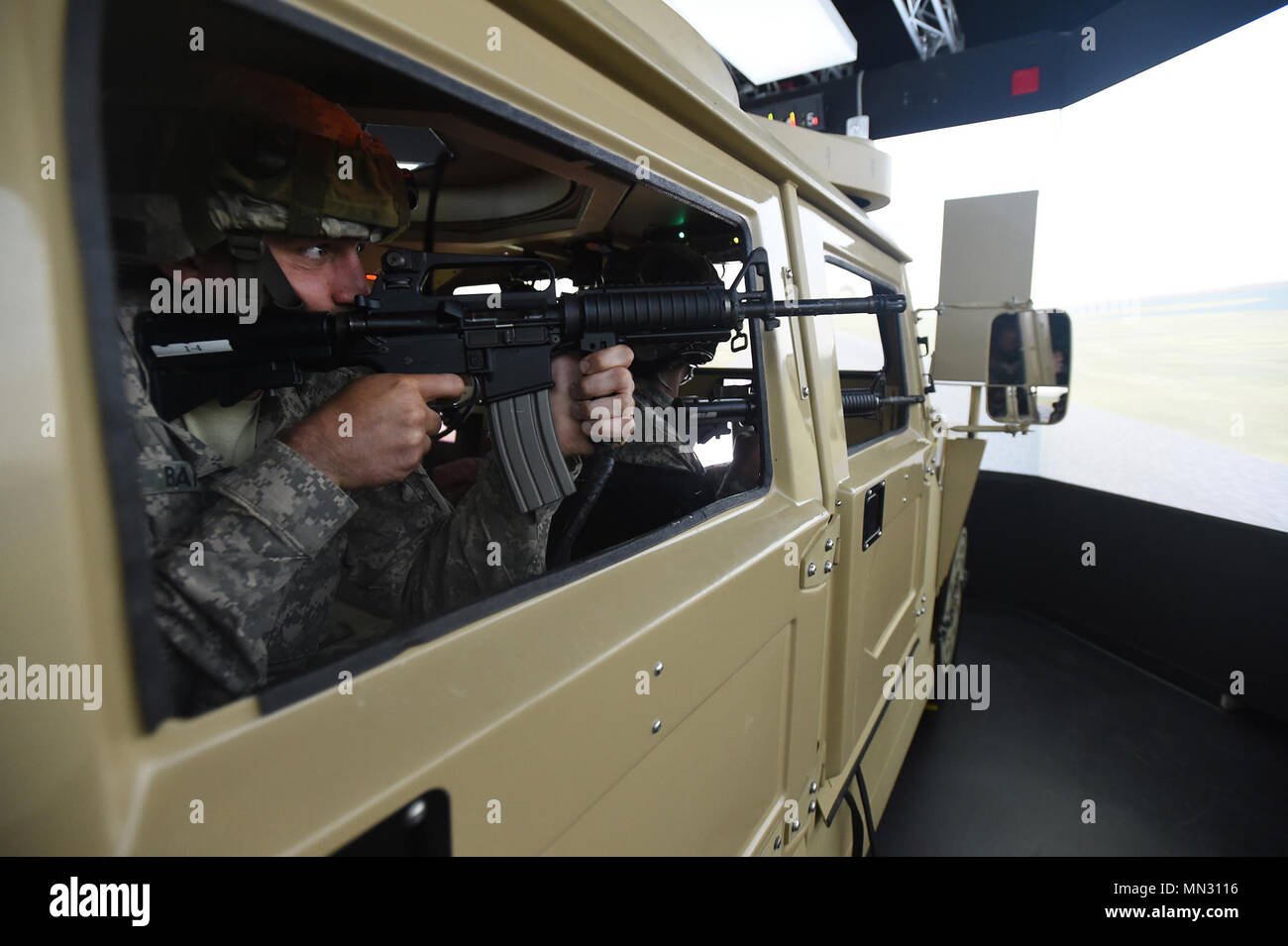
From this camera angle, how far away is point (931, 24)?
5000mm

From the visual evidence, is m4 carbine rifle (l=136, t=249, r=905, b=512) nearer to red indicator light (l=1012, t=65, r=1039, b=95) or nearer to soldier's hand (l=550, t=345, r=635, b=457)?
soldier's hand (l=550, t=345, r=635, b=457)

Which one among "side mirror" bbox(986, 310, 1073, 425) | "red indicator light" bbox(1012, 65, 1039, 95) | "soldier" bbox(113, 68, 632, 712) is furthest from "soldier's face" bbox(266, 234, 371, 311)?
"red indicator light" bbox(1012, 65, 1039, 95)

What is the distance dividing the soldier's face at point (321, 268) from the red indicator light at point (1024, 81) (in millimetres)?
5162

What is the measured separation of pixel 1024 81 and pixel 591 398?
504cm

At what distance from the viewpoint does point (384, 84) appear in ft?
2.48

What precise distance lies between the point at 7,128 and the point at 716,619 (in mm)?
750

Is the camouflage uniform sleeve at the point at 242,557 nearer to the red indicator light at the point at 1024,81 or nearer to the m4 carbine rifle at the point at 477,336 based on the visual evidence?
the m4 carbine rifle at the point at 477,336

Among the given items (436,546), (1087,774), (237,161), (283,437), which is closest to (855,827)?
(436,546)

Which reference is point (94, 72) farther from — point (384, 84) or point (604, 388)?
point (604, 388)

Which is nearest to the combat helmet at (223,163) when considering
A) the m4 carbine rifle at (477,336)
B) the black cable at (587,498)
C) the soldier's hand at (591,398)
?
the m4 carbine rifle at (477,336)

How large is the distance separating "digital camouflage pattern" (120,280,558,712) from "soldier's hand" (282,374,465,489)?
0.05 metres

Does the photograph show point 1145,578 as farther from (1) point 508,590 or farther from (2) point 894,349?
(1) point 508,590

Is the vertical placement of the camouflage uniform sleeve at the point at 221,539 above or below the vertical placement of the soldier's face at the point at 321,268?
below

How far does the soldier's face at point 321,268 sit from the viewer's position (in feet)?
2.84
